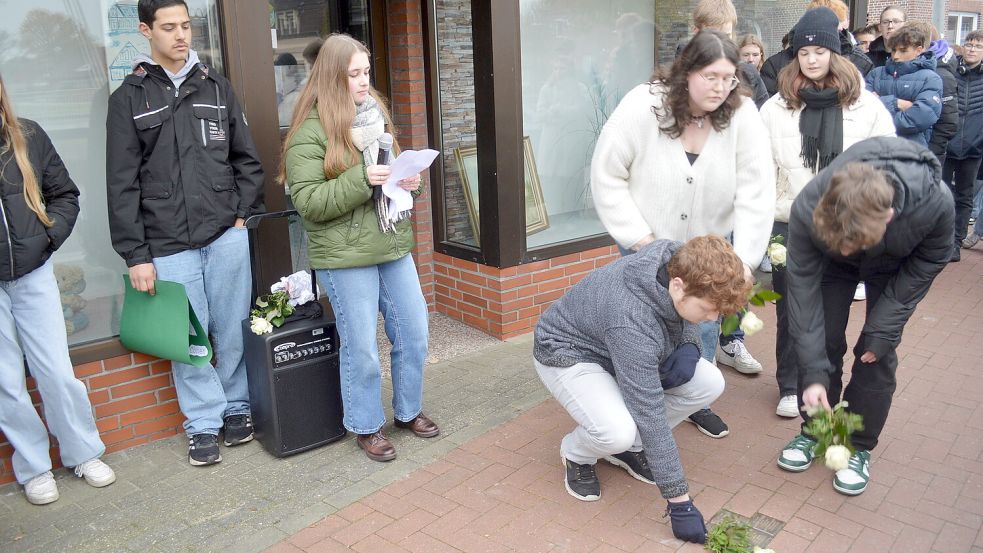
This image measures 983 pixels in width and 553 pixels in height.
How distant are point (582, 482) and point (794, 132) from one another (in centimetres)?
214

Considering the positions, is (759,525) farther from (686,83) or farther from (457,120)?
(457,120)

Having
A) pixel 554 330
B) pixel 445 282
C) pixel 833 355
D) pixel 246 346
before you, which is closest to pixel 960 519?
pixel 833 355

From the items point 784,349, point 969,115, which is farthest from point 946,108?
point 784,349

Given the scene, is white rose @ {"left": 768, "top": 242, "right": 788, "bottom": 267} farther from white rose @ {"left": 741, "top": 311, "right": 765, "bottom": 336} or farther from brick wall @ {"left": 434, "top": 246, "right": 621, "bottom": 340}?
brick wall @ {"left": 434, "top": 246, "right": 621, "bottom": 340}

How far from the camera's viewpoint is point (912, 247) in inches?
130

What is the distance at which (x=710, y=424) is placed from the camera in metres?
4.37

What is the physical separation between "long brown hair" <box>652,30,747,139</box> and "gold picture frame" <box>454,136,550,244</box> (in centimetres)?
207

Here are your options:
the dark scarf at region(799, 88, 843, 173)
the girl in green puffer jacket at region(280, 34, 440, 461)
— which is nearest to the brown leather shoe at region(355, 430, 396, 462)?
the girl in green puffer jacket at region(280, 34, 440, 461)

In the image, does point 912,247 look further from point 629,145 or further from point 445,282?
point 445,282

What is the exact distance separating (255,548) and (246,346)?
1133 millimetres

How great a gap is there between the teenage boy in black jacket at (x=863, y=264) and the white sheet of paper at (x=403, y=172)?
154cm

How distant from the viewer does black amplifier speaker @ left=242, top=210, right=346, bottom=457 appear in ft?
13.4

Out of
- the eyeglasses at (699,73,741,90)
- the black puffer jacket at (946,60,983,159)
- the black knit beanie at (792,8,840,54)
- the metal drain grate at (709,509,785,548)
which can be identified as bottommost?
the metal drain grate at (709,509,785,548)

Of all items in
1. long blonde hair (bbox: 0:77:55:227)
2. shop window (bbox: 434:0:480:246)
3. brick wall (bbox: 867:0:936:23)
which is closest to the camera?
long blonde hair (bbox: 0:77:55:227)
